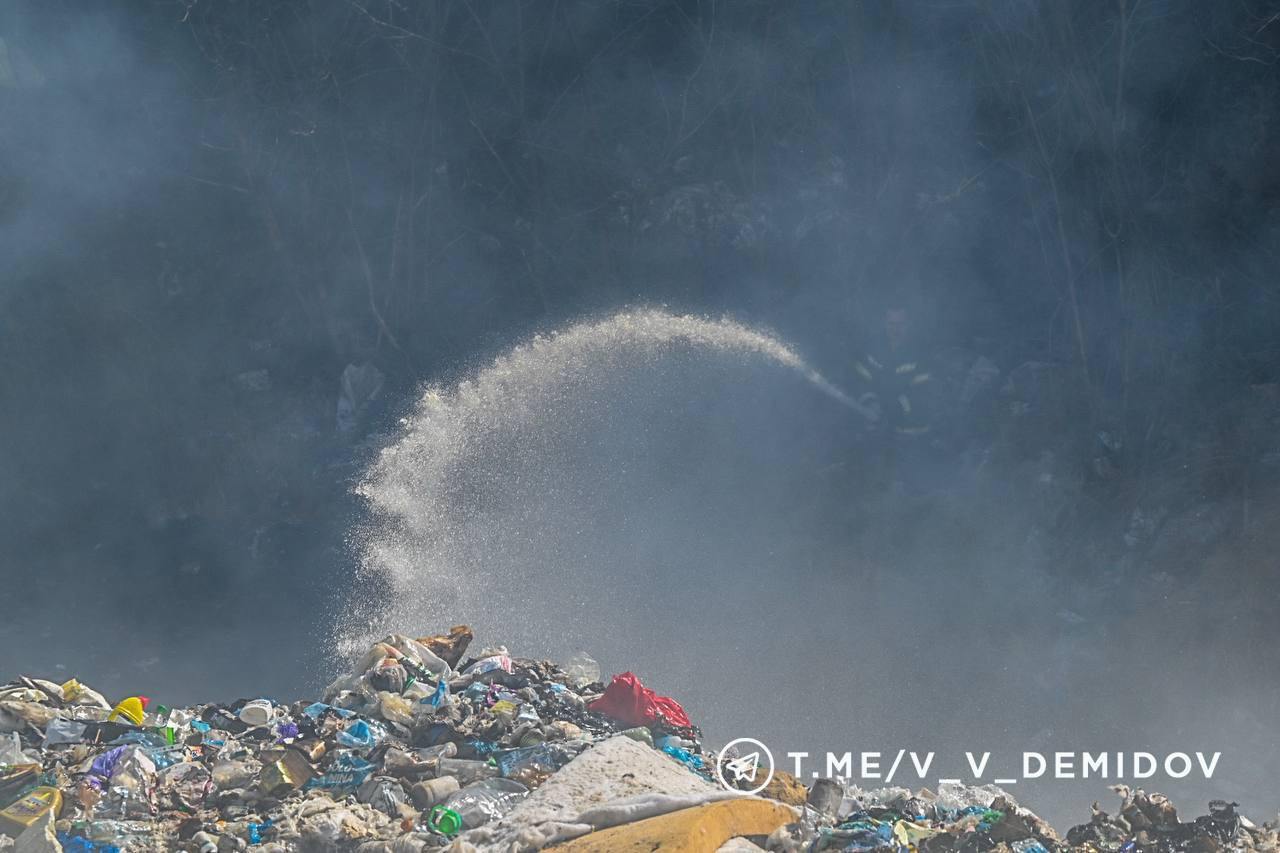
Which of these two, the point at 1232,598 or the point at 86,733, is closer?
the point at 86,733

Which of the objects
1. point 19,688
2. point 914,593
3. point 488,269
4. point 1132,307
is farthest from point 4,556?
point 1132,307

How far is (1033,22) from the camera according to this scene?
19.3 meters

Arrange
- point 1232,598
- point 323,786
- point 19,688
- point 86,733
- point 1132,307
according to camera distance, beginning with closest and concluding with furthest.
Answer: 1. point 323,786
2. point 86,733
3. point 19,688
4. point 1232,598
5. point 1132,307

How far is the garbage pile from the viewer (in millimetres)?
6969

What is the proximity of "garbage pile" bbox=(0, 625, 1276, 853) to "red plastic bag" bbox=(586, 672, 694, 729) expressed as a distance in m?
0.01

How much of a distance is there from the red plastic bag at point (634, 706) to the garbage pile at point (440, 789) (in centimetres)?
1

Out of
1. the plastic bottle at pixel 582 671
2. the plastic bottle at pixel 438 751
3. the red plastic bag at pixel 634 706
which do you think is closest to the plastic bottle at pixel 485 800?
the plastic bottle at pixel 438 751

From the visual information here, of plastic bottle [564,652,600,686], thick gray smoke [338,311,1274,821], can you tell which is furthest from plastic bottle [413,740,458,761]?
thick gray smoke [338,311,1274,821]

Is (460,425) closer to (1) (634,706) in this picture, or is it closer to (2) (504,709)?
(1) (634,706)

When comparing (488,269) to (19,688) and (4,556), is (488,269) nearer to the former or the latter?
(4,556)

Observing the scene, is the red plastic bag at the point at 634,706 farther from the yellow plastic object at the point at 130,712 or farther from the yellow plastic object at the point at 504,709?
the yellow plastic object at the point at 130,712

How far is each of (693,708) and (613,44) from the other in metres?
10.0

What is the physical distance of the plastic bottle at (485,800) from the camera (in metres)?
7.29

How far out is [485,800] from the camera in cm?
743
